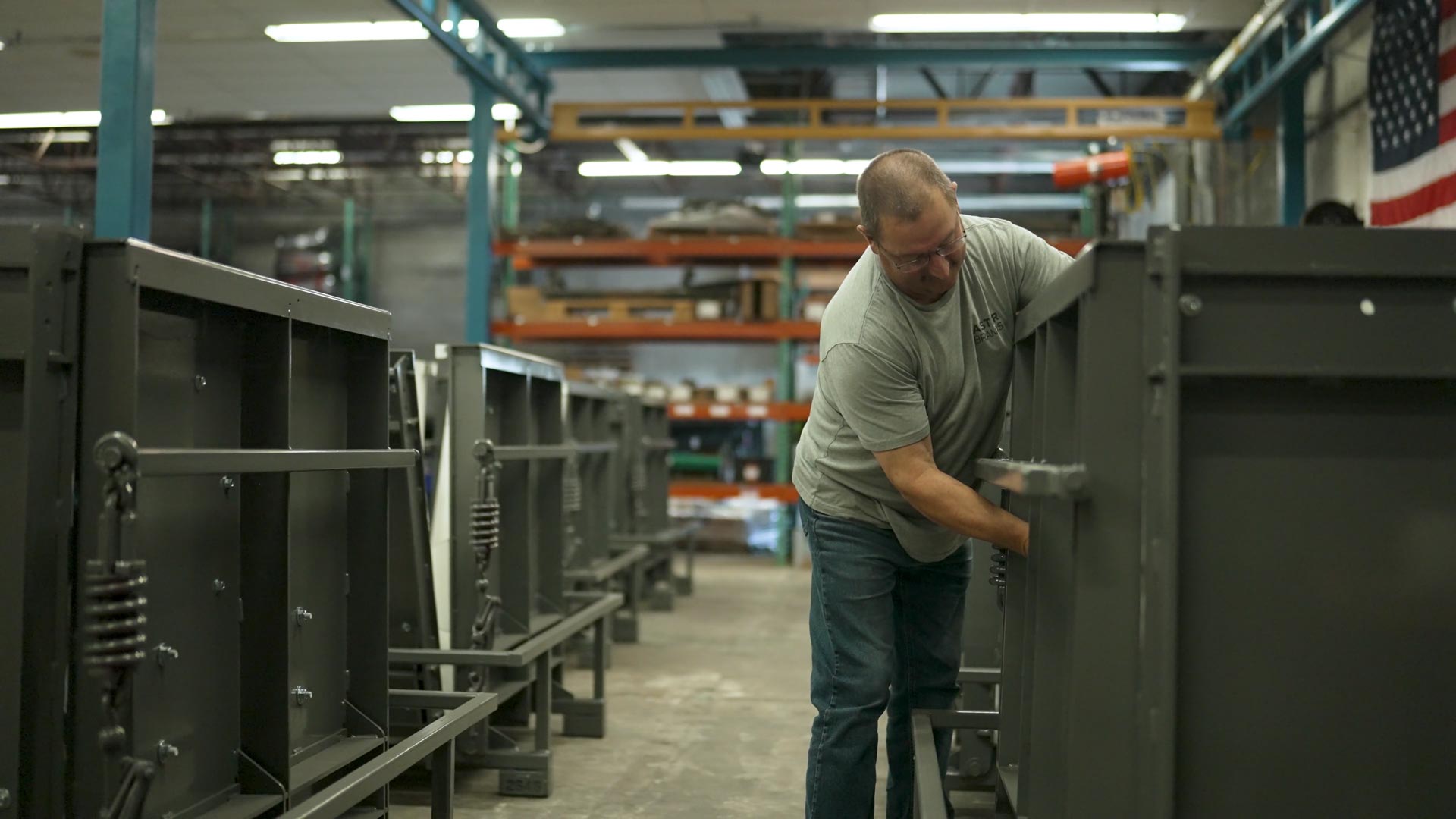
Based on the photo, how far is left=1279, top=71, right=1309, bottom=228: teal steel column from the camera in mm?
9484

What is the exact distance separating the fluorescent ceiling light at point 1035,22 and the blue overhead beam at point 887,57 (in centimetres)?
59

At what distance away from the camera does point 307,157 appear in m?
16.6

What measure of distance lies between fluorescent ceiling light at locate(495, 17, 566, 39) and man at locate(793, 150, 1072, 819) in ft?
26.7

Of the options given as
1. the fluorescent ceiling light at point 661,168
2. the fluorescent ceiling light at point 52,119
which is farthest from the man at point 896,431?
the fluorescent ceiling light at point 661,168

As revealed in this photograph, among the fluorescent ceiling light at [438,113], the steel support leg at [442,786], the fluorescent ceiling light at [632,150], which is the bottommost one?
the steel support leg at [442,786]

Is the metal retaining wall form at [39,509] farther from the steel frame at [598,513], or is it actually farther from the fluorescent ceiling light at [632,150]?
the fluorescent ceiling light at [632,150]

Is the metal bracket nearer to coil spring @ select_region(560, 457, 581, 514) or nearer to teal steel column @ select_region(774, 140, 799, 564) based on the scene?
coil spring @ select_region(560, 457, 581, 514)

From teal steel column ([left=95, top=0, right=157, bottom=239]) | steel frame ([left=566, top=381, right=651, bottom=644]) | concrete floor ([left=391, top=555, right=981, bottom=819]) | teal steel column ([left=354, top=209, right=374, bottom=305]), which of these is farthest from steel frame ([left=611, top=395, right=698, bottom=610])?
teal steel column ([left=354, top=209, right=374, bottom=305])

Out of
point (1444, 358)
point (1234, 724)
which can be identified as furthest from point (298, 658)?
point (1444, 358)

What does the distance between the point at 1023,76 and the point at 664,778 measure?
11750 millimetres

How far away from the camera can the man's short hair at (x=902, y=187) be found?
259 cm

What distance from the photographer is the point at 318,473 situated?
2887 millimetres

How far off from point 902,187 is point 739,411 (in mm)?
9005

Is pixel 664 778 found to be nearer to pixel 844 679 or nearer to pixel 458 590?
pixel 458 590
